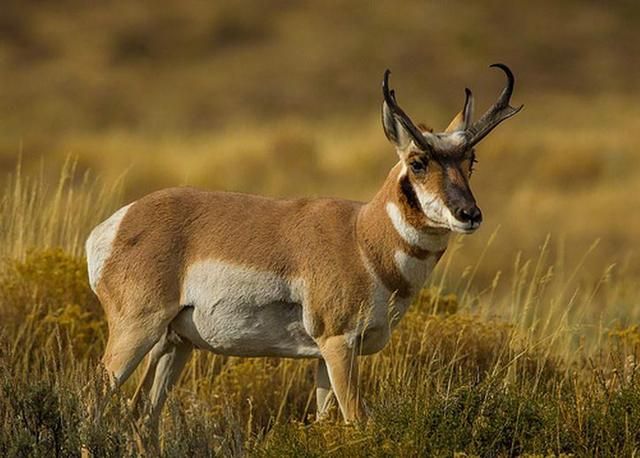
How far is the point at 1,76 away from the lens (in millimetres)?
39750

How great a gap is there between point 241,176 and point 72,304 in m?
12.7

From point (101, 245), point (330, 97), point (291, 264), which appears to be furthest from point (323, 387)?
point (330, 97)

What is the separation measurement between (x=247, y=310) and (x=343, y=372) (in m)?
0.57

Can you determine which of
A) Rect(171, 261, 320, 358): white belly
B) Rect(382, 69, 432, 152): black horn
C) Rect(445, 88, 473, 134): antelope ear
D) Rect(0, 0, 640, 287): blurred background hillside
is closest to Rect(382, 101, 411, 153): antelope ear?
Rect(382, 69, 432, 152): black horn

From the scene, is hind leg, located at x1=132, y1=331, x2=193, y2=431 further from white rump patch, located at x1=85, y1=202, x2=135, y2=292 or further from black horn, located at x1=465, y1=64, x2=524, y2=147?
black horn, located at x1=465, y1=64, x2=524, y2=147

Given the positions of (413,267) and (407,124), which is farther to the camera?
(413,267)

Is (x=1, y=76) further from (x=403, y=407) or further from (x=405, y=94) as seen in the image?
(x=403, y=407)

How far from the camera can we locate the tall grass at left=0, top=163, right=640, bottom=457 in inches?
268

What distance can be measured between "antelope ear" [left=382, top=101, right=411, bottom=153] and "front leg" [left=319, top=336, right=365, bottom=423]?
974mm

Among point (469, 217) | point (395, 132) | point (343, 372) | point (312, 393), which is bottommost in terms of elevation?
point (312, 393)

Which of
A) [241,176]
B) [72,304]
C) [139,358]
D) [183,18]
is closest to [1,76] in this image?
[183,18]

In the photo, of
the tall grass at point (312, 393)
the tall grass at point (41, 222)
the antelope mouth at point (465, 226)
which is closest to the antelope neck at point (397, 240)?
the antelope mouth at point (465, 226)

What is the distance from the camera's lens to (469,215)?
22.7ft

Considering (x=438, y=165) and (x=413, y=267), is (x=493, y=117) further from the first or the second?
(x=413, y=267)
